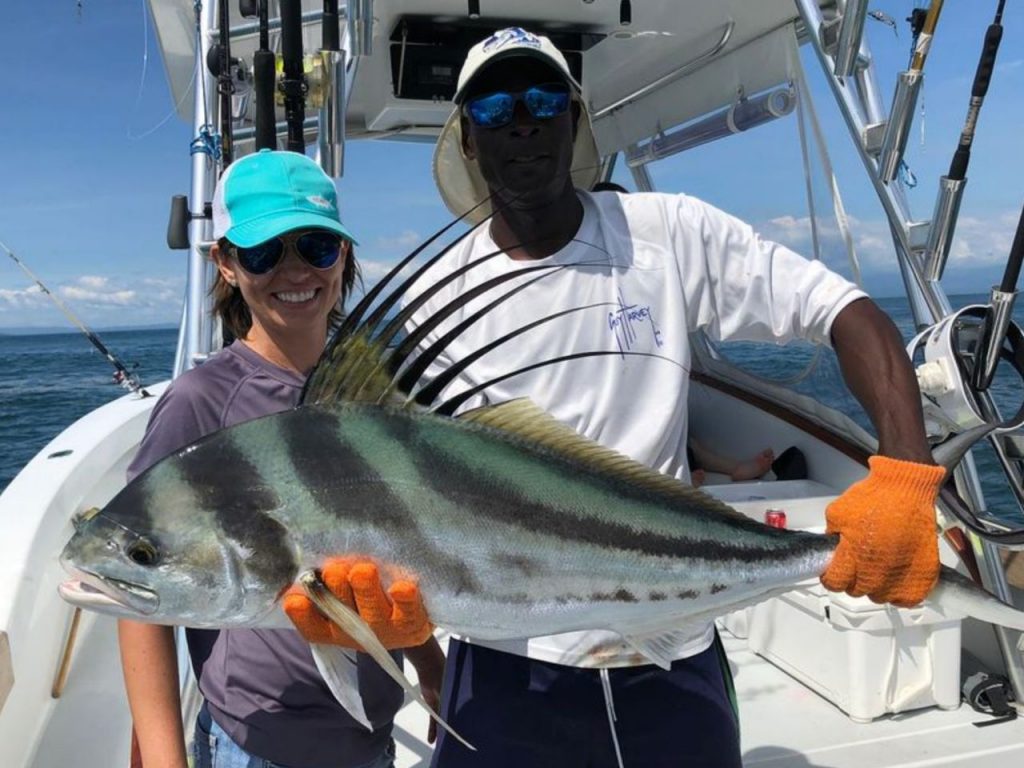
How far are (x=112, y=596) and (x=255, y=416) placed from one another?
1.42 ft

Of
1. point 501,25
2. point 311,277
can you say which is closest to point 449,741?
point 311,277

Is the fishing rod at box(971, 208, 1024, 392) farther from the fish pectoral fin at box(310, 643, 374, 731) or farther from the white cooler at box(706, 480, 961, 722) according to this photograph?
the fish pectoral fin at box(310, 643, 374, 731)

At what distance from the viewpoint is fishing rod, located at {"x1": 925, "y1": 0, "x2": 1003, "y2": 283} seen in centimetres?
256

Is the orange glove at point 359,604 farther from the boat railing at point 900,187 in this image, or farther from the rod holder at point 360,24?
the rod holder at point 360,24

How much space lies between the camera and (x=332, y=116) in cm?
288

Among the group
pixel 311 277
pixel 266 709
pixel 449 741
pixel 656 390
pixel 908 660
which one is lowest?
pixel 908 660

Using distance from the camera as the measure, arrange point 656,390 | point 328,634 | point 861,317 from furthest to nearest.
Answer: point 656,390 → point 861,317 → point 328,634

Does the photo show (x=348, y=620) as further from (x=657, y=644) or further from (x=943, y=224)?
(x=943, y=224)

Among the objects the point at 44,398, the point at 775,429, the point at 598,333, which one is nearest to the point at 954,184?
the point at 598,333

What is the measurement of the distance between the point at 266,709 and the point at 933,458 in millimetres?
1302

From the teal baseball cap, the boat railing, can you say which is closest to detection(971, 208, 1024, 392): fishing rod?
the boat railing

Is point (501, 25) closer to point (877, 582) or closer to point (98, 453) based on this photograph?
point (98, 453)

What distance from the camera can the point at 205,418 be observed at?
5.00ft

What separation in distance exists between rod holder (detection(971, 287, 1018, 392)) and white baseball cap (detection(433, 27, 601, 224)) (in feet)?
3.77
